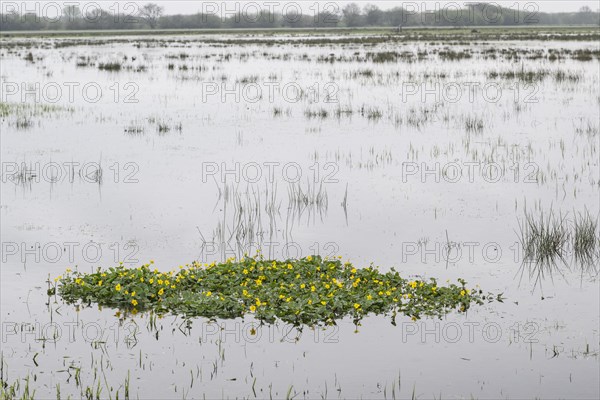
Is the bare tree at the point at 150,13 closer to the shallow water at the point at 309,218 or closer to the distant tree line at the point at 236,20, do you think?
the distant tree line at the point at 236,20

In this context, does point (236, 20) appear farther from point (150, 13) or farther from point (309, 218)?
point (309, 218)

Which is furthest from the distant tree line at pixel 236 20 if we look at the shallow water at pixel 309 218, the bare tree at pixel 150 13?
the shallow water at pixel 309 218

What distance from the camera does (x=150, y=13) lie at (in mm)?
184375

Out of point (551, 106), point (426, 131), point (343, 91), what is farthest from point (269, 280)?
point (343, 91)

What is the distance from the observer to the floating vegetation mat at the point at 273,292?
33.0ft

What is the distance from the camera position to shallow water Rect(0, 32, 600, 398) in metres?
8.57

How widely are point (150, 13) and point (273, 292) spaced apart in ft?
595

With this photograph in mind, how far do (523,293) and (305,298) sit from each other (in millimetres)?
2910

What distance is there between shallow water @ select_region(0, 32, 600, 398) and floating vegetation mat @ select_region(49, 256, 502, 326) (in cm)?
24

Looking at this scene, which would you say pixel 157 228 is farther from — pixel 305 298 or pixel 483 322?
pixel 483 322

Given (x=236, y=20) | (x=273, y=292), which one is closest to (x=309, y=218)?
(x=273, y=292)

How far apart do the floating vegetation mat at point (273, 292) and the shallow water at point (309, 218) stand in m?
0.24

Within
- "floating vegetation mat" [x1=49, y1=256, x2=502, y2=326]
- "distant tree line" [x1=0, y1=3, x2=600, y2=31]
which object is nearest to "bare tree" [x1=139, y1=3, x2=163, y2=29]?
"distant tree line" [x1=0, y1=3, x2=600, y2=31]

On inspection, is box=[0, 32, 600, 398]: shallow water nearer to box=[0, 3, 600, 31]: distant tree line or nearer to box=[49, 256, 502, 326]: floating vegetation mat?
box=[49, 256, 502, 326]: floating vegetation mat
